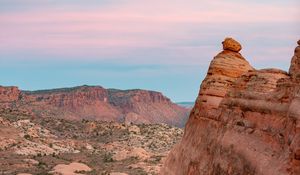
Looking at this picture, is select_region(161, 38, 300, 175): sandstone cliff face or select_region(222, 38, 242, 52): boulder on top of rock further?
select_region(222, 38, 242, 52): boulder on top of rock

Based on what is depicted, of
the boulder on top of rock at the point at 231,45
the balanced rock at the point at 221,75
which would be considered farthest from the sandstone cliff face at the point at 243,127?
the boulder on top of rock at the point at 231,45

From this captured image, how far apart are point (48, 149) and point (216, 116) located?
64.8m

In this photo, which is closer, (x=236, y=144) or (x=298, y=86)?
(x=298, y=86)

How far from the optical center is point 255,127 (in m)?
15.9

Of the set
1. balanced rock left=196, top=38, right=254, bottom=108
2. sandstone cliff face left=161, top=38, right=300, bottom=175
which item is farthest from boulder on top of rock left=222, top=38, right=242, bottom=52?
sandstone cliff face left=161, top=38, right=300, bottom=175

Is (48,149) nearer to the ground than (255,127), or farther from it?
nearer to the ground

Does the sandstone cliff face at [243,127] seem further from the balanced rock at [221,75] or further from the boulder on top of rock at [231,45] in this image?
the boulder on top of rock at [231,45]

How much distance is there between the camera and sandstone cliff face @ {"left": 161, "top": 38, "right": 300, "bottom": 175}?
1303cm

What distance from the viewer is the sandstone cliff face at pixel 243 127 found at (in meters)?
13.0

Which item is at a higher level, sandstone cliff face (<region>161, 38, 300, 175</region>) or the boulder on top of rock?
the boulder on top of rock

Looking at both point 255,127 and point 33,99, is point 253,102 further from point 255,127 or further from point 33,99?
point 33,99

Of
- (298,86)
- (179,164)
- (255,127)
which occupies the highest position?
(298,86)

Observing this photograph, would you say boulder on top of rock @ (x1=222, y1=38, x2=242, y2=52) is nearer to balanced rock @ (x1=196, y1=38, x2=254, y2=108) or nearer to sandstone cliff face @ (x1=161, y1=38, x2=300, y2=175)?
balanced rock @ (x1=196, y1=38, x2=254, y2=108)

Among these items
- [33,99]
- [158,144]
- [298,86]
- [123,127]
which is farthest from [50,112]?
[298,86]
